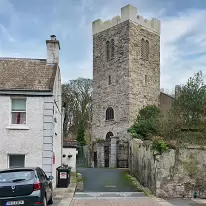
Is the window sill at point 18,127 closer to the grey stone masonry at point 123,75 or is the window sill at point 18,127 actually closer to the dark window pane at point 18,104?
the dark window pane at point 18,104

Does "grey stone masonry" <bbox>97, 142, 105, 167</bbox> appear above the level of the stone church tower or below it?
below

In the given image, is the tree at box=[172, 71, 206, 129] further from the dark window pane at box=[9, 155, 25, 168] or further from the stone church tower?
the stone church tower

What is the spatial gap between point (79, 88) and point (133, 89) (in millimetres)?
12812

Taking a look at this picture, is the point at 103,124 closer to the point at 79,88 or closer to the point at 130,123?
the point at 130,123

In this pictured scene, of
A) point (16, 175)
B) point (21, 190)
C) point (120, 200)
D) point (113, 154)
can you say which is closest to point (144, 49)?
point (113, 154)

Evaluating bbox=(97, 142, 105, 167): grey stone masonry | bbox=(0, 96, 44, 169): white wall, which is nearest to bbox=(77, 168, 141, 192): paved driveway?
bbox=(0, 96, 44, 169): white wall

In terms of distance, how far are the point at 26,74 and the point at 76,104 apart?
34665 millimetres

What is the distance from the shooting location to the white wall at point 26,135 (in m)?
16.1

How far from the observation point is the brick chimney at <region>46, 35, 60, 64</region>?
728 inches

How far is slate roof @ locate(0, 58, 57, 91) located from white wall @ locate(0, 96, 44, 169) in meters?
0.62

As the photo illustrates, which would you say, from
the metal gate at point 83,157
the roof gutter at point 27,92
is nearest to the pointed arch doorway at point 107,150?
the metal gate at point 83,157

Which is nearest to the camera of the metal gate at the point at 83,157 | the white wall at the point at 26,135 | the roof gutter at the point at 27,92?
the white wall at the point at 26,135

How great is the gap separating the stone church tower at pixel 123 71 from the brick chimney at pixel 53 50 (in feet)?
→ 81.2

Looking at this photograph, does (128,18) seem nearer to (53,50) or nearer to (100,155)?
(100,155)
